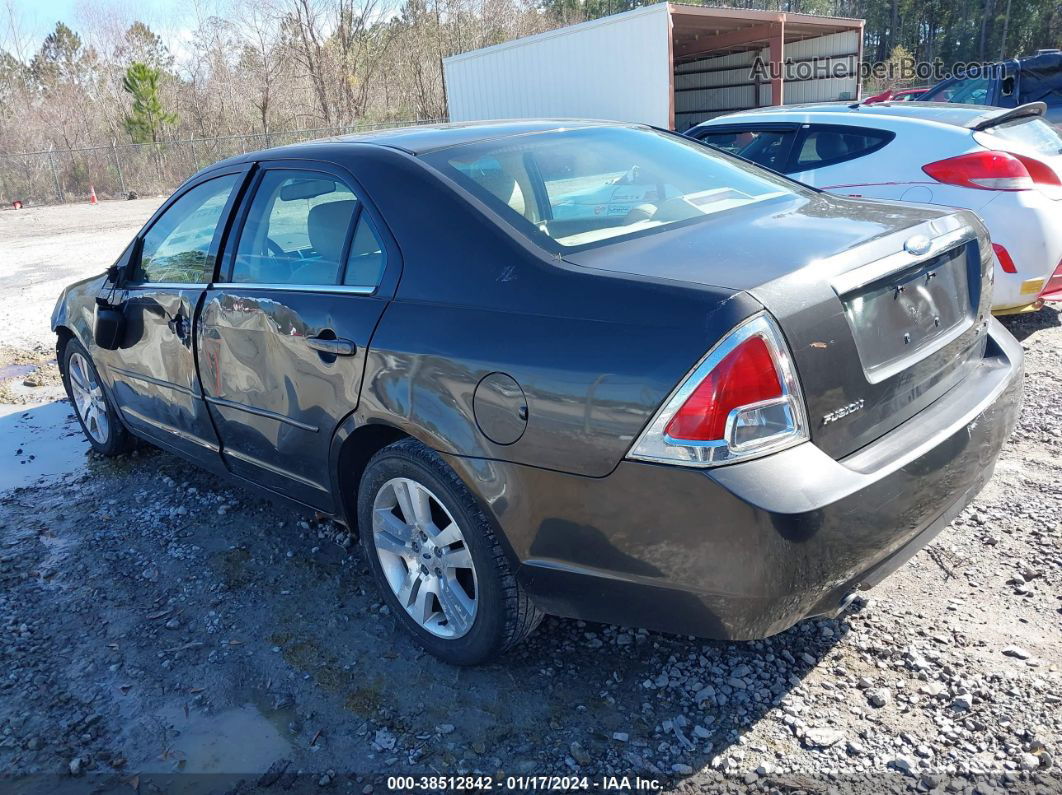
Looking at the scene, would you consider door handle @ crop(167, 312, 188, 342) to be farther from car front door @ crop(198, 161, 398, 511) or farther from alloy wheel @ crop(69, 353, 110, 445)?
alloy wheel @ crop(69, 353, 110, 445)

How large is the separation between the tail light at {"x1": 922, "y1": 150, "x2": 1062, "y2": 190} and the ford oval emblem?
10.8 feet

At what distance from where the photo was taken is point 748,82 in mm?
24875

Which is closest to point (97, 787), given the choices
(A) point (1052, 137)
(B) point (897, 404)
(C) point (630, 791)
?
(C) point (630, 791)

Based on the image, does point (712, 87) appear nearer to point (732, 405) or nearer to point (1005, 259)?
point (1005, 259)

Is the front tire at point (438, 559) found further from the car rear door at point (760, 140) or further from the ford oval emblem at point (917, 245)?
the car rear door at point (760, 140)

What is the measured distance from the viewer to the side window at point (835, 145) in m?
5.82

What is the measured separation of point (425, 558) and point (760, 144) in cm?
498

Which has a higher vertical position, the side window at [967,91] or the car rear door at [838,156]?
the side window at [967,91]

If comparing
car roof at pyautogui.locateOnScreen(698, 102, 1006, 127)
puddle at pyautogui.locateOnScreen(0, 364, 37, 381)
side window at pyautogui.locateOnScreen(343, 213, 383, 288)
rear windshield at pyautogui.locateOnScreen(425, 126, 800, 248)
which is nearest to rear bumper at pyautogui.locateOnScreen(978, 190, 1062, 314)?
car roof at pyautogui.locateOnScreen(698, 102, 1006, 127)

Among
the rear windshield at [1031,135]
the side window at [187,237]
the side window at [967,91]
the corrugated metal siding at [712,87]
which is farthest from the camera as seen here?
the corrugated metal siding at [712,87]

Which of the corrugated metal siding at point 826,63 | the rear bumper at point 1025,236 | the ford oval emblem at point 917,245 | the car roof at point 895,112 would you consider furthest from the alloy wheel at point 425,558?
the corrugated metal siding at point 826,63

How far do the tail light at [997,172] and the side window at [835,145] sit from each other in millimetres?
577

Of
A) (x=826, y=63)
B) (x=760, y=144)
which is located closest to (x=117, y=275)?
(x=760, y=144)

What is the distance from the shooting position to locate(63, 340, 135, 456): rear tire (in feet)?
15.8
